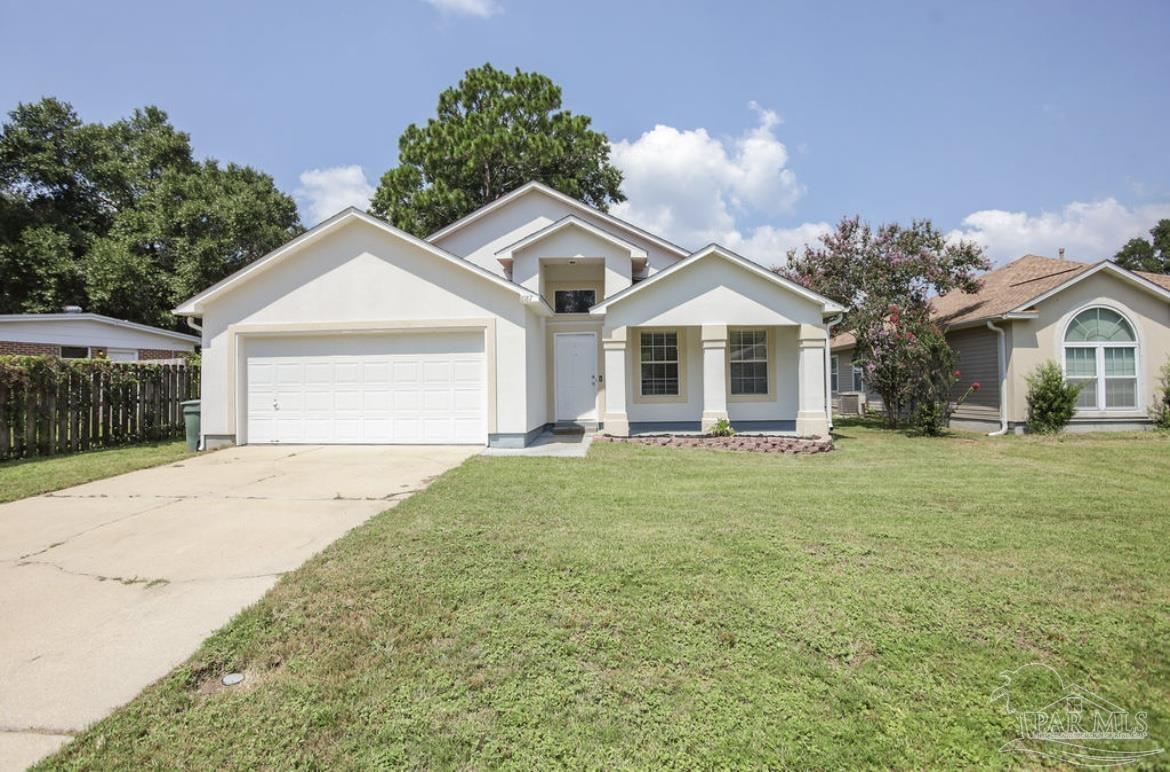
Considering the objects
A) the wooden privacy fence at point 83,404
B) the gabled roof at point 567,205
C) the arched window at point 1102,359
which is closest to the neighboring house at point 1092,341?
the arched window at point 1102,359

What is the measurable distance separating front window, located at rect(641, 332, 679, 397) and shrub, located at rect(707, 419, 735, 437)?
6.28 ft

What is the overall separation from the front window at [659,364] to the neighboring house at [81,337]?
15703 millimetres

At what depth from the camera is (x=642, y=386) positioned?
588 inches

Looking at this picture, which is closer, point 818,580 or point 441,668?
point 441,668

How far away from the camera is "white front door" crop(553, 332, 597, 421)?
14.4 meters

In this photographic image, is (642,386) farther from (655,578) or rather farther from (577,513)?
(655,578)

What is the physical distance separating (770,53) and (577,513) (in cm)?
1170

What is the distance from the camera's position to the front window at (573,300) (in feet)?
50.2

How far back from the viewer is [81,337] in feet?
59.1

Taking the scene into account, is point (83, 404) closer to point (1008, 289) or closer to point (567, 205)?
point (567, 205)

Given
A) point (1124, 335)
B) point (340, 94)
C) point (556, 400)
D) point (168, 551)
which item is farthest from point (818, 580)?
point (1124, 335)

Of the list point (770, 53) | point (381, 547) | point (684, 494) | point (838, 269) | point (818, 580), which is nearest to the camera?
point (818, 580)

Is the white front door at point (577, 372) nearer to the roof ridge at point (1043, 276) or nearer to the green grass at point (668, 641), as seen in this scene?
the green grass at point (668, 641)

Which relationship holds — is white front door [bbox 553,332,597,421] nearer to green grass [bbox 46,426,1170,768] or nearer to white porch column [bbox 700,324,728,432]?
white porch column [bbox 700,324,728,432]
